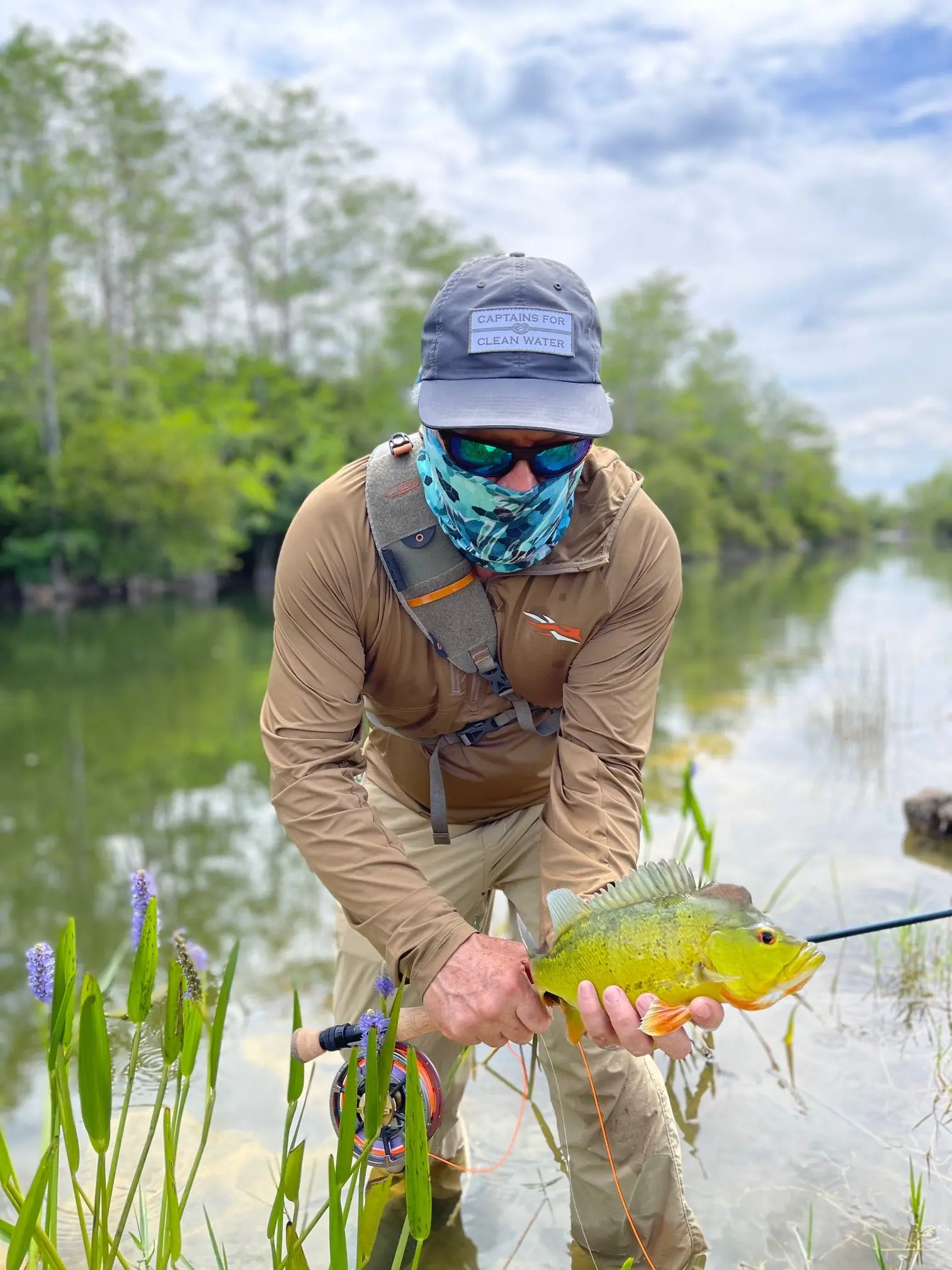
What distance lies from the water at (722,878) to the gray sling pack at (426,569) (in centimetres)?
200

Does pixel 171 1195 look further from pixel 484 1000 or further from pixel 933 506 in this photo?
pixel 933 506

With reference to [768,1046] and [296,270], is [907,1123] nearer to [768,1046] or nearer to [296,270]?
[768,1046]

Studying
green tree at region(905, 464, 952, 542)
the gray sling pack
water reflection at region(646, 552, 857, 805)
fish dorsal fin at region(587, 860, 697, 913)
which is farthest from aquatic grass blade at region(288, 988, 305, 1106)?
green tree at region(905, 464, 952, 542)

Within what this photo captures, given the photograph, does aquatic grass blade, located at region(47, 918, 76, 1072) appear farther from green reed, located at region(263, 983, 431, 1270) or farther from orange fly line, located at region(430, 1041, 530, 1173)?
orange fly line, located at region(430, 1041, 530, 1173)

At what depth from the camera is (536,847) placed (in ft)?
10.7

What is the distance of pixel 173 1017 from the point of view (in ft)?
6.61

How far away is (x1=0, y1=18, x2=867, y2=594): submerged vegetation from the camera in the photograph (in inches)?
1309

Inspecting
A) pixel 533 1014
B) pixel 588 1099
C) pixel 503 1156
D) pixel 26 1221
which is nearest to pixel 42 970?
pixel 26 1221

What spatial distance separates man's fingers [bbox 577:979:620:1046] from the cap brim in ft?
4.24

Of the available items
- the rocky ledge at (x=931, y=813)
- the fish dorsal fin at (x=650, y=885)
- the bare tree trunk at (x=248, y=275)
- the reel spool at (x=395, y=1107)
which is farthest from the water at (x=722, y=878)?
the bare tree trunk at (x=248, y=275)

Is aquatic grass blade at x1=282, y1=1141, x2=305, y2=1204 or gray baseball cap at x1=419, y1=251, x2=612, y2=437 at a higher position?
gray baseball cap at x1=419, y1=251, x2=612, y2=437

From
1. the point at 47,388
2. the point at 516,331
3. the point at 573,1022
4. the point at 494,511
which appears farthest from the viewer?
the point at 47,388

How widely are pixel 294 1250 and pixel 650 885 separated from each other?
1.06 meters

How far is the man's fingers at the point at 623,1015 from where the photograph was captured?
7.14 feet
